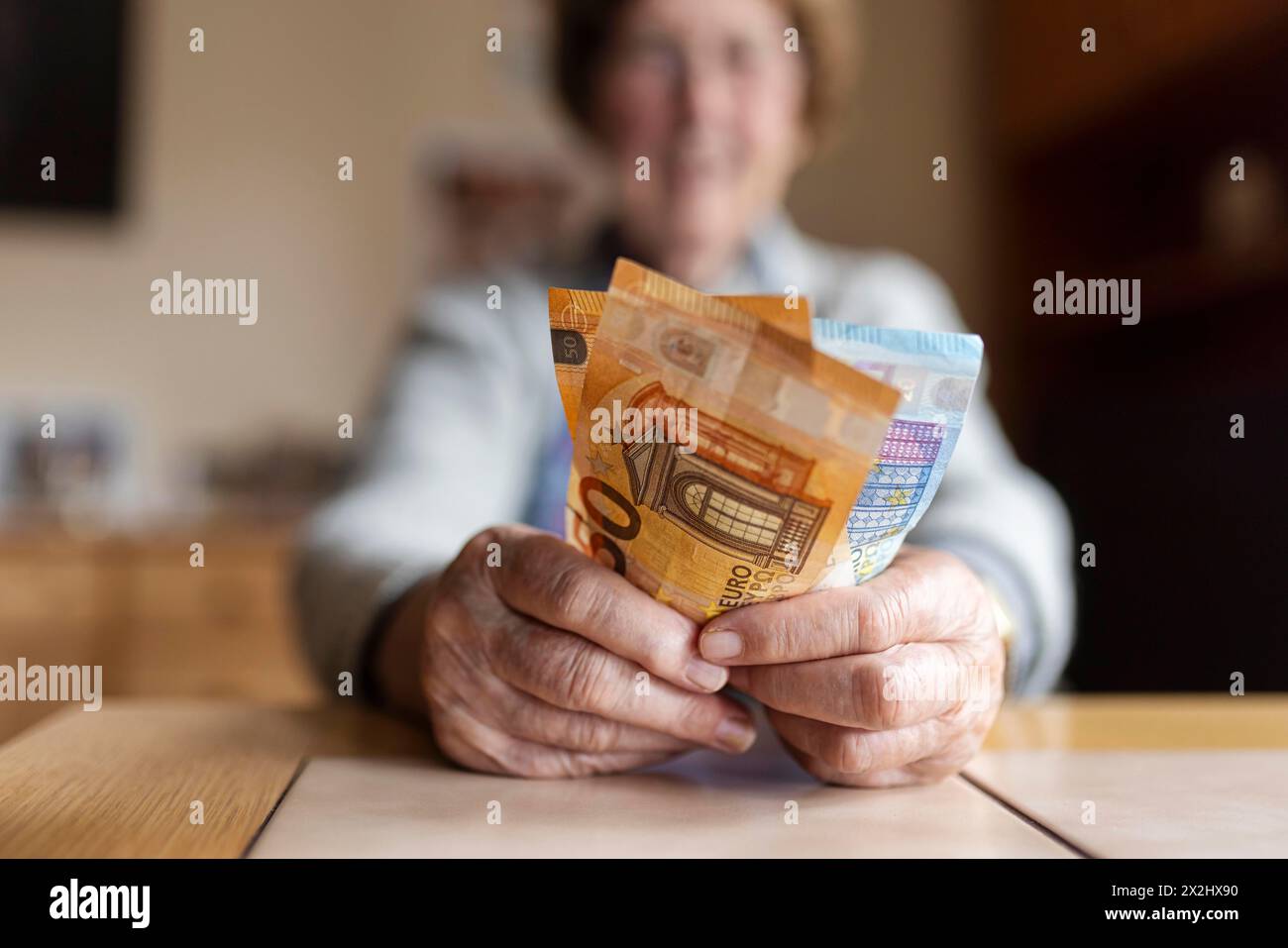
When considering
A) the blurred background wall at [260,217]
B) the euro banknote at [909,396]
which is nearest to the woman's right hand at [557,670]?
the euro banknote at [909,396]

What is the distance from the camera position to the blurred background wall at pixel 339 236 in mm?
2270

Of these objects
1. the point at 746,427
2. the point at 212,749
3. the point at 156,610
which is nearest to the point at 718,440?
the point at 746,427

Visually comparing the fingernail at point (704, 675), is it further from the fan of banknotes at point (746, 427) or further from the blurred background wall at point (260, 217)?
the blurred background wall at point (260, 217)

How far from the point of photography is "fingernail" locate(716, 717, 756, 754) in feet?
1.63

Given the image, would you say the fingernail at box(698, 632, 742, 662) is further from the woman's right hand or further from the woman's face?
the woman's face

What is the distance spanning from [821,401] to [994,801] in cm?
23

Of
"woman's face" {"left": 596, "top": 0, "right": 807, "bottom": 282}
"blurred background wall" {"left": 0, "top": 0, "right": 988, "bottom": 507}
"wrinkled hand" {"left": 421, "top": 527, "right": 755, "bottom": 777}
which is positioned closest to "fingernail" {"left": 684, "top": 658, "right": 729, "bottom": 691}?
"wrinkled hand" {"left": 421, "top": 527, "right": 755, "bottom": 777}

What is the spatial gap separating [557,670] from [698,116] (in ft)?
2.70

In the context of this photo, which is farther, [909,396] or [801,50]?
[801,50]

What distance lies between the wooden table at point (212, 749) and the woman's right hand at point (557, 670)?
6 cm

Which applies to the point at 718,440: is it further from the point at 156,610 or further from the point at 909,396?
the point at 156,610

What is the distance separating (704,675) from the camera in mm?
465

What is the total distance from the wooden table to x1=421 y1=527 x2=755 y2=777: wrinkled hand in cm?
6

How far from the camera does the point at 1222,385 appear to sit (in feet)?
7.50
